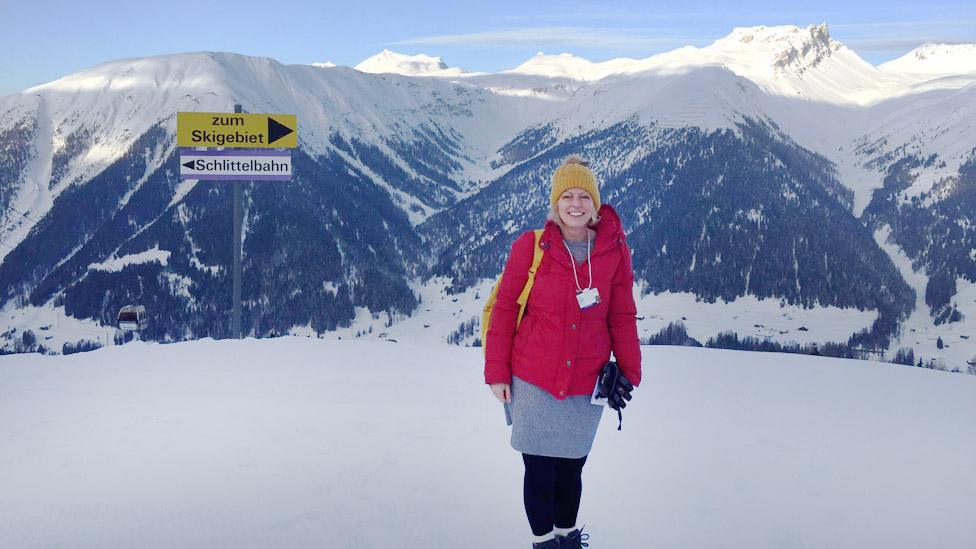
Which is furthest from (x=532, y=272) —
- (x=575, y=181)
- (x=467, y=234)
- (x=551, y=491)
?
(x=467, y=234)

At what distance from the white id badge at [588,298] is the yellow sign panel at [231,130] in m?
9.81

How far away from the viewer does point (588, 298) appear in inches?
157

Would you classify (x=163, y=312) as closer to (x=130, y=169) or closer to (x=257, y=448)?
(x=130, y=169)

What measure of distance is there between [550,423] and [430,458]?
2247mm

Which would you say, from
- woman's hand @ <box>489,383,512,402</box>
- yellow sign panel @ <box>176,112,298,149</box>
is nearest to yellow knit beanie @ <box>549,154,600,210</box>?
woman's hand @ <box>489,383,512,402</box>

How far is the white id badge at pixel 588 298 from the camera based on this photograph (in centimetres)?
397

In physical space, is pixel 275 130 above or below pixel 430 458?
above

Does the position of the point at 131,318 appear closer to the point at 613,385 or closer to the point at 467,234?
the point at 613,385

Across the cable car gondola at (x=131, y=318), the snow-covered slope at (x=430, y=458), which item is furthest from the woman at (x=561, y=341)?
the cable car gondola at (x=131, y=318)

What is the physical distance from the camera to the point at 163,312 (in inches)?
3907

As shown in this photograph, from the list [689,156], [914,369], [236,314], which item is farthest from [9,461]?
[689,156]

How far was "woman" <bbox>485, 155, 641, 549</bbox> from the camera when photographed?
13.1 feet

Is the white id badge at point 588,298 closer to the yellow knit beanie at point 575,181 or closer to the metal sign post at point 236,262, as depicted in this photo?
the yellow knit beanie at point 575,181

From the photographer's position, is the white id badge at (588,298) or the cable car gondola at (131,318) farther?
the cable car gondola at (131,318)
